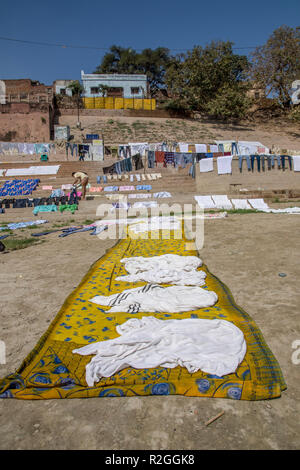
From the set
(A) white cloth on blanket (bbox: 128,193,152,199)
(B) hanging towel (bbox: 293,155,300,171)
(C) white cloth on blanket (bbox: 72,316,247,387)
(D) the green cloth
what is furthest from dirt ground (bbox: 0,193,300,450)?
(B) hanging towel (bbox: 293,155,300,171)

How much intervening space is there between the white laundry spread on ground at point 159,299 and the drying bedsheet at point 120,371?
6 centimetres

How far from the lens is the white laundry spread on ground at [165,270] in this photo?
386 centimetres

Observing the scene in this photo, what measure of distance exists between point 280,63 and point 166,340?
126 feet

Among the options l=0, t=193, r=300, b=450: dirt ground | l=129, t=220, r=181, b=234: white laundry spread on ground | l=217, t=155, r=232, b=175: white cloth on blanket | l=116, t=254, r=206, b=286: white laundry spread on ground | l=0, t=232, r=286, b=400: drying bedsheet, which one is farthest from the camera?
l=217, t=155, r=232, b=175: white cloth on blanket

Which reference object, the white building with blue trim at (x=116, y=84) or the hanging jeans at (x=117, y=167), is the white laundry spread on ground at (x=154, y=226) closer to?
the hanging jeans at (x=117, y=167)

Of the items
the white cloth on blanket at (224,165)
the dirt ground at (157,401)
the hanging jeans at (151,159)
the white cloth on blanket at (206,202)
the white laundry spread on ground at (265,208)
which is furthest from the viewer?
the hanging jeans at (151,159)

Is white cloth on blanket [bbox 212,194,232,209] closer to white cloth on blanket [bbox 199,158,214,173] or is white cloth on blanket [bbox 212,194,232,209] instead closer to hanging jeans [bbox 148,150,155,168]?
white cloth on blanket [bbox 199,158,214,173]

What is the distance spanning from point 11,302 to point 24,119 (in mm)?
25649

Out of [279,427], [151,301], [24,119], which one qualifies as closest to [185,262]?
[151,301]

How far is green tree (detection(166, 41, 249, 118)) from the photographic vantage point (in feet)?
104

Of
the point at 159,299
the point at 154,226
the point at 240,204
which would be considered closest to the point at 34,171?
the point at 240,204

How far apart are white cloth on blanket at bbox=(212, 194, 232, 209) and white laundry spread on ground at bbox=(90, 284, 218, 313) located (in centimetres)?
798

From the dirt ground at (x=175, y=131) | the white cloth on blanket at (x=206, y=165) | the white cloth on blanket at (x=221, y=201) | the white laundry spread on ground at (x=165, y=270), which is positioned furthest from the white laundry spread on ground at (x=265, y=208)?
the dirt ground at (x=175, y=131)

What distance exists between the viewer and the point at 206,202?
38.6ft
